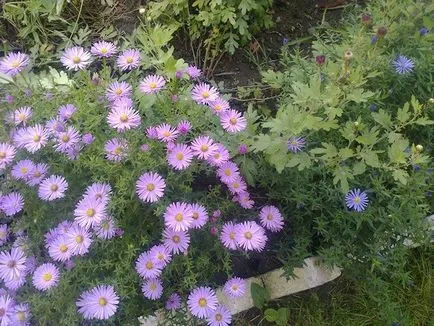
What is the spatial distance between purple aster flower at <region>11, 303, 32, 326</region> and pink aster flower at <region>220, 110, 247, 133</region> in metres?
0.66

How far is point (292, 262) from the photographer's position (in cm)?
157

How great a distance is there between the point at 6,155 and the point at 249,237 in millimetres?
626

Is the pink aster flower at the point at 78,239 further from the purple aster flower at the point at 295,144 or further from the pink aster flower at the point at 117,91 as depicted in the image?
the purple aster flower at the point at 295,144

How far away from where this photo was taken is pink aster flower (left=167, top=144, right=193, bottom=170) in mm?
1276

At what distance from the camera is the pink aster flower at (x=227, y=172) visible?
1.37 m

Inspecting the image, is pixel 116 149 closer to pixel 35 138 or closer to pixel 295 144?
pixel 35 138

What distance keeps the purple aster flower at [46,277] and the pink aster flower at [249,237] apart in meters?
0.44

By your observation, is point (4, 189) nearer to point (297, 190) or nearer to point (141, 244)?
point (141, 244)

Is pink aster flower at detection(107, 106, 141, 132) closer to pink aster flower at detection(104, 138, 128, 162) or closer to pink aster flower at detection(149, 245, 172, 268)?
pink aster flower at detection(104, 138, 128, 162)

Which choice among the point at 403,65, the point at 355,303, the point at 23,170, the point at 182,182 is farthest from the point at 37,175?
the point at 355,303

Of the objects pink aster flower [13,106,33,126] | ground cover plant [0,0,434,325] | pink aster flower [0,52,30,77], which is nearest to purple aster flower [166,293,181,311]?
ground cover plant [0,0,434,325]

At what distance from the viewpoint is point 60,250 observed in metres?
1.25

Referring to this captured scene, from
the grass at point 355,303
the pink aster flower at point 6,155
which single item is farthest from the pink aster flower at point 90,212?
the grass at point 355,303

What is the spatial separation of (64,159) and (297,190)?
0.61m
